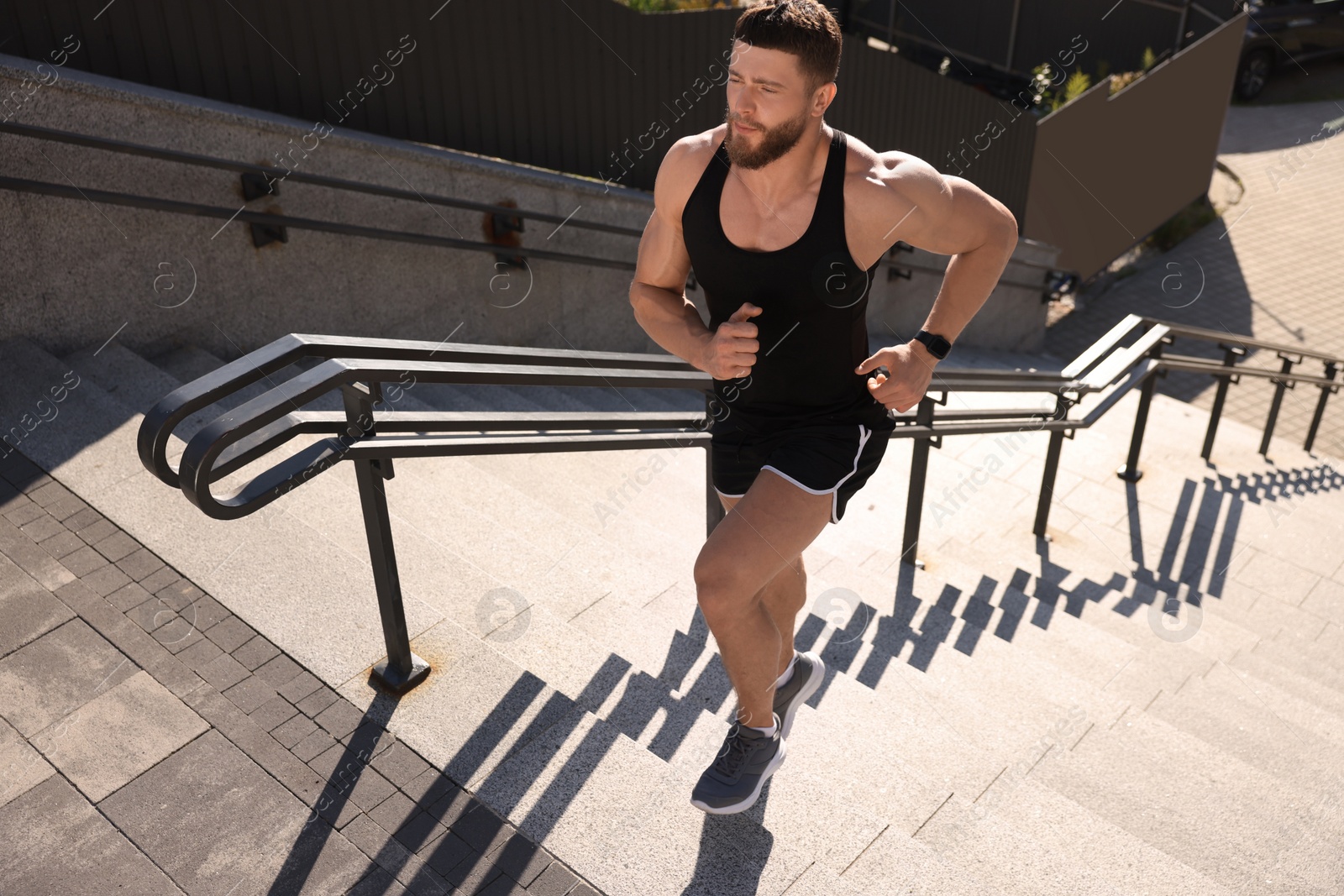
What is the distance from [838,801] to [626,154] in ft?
17.4

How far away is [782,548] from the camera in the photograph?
2.31 metres

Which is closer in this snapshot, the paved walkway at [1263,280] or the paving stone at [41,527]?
the paving stone at [41,527]

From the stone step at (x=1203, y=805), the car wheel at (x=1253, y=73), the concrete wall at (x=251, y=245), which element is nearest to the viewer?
the stone step at (x=1203, y=805)

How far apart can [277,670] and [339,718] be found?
25 centimetres

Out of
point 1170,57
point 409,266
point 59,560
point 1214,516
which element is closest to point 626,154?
point 409,266

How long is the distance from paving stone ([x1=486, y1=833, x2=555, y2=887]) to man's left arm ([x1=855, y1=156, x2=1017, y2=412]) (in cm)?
123

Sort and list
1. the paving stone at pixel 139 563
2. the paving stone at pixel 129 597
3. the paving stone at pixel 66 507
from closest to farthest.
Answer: the paving stone at pixel 129 597
the paving stone at pixel 139 563
the paving stone at pixel 66 507

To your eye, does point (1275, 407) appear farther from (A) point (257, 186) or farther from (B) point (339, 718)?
(B) point (339, 718)

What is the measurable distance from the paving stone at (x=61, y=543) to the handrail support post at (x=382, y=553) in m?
1.12

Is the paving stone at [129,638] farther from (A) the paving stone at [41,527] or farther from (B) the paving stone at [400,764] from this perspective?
(B) the paving stone at [400,764]

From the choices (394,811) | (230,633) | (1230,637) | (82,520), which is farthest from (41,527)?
(1230,637)

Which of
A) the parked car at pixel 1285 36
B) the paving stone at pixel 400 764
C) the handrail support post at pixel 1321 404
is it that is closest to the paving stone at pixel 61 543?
the paving stone at pixel 400 764

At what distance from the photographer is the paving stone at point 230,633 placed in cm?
279

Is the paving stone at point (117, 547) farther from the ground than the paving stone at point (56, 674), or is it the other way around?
the paving stone at point (56, 674)
